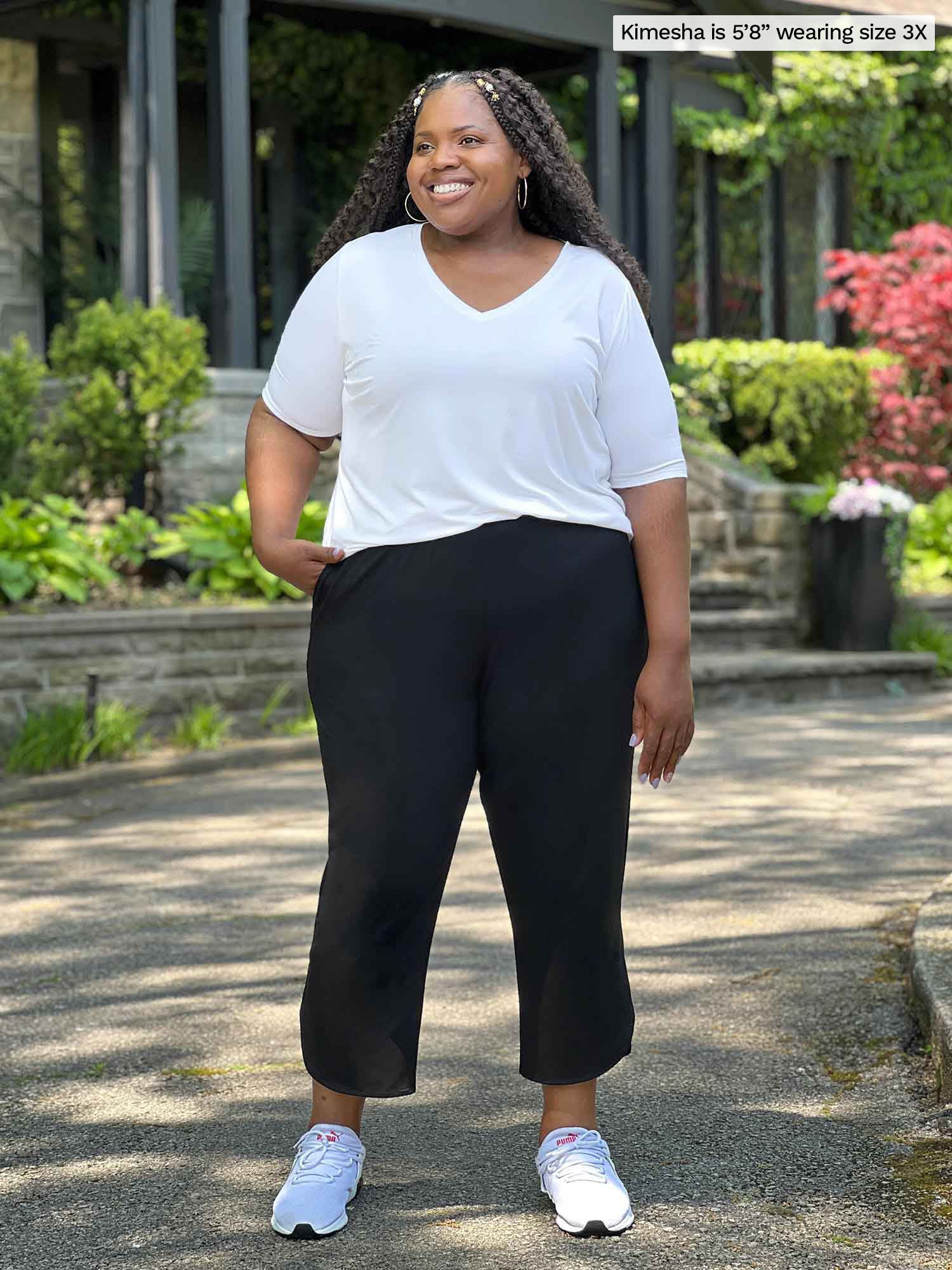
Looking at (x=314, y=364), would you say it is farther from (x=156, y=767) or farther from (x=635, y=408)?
(x=156, y=767)

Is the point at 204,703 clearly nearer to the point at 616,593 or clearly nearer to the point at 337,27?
the point at 616,593

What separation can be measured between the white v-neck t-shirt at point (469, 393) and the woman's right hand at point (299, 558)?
4 cm

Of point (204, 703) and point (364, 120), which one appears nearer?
point (204, 703)

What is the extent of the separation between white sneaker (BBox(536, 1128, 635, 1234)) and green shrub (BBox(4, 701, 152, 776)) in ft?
14.5

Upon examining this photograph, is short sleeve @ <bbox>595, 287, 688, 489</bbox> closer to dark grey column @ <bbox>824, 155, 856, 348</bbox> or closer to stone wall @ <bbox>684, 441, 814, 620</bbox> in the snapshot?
stone wall @ <bbox>684, 441, 814, 620</bbox>

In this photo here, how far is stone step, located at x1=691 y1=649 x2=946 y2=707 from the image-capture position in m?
8.91

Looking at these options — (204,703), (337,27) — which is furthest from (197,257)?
(204,703)

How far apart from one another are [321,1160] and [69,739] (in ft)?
14.6

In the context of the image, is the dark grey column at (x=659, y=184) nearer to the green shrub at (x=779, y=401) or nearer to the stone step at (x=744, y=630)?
the green shrub at (x=779, y=401)

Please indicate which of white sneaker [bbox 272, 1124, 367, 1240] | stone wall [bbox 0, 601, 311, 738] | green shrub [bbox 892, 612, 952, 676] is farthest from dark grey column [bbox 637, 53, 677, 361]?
white sneaker [bbox 272, 1124, 367, 1240]

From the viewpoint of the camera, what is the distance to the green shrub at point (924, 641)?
32.4 ft

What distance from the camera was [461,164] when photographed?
2.47m

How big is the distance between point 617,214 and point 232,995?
8.97 metres

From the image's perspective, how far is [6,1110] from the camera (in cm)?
309
